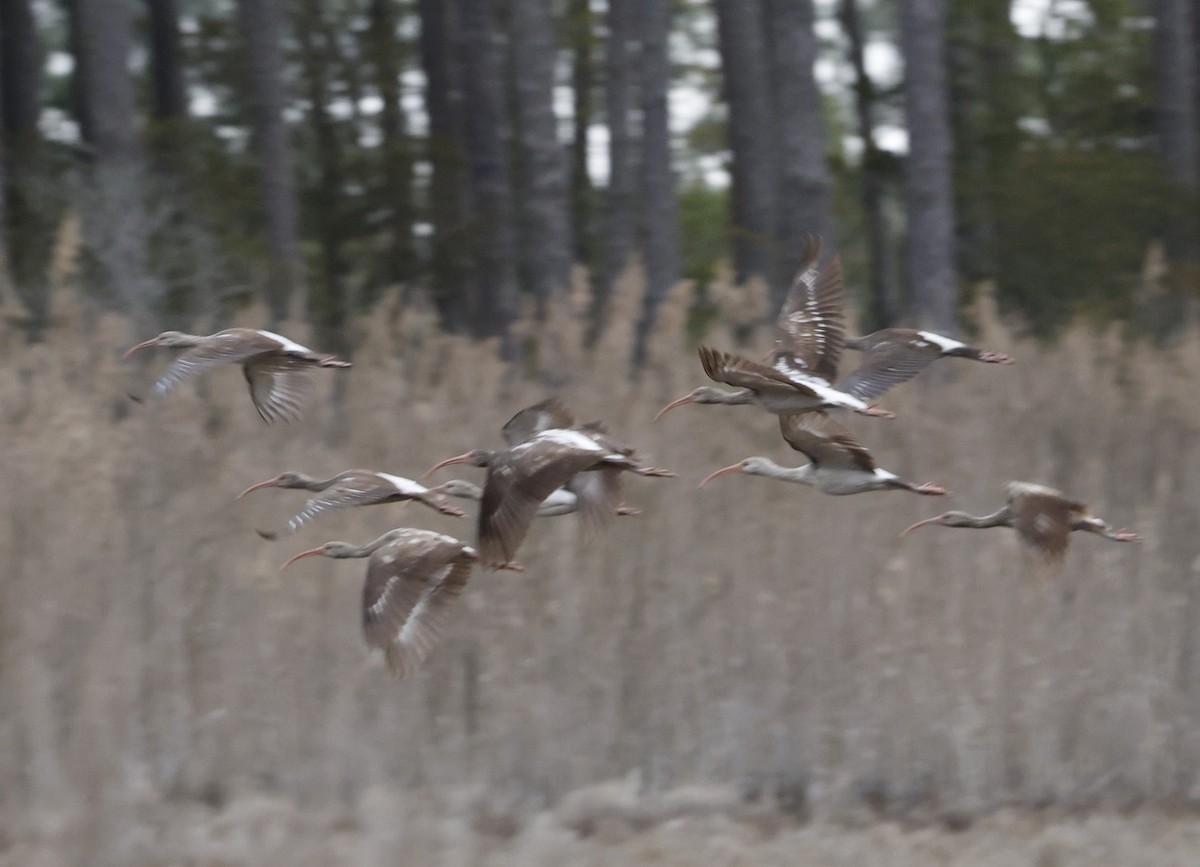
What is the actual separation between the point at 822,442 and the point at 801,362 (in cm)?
40

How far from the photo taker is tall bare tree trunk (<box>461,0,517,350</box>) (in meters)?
10.9

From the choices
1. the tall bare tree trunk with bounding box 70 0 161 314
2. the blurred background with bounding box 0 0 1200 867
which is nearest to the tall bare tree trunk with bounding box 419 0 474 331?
the tall bare tree trunk with bounding box 70 0 161 314

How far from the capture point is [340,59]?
47.7 ft

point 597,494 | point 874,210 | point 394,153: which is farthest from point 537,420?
point 874,210

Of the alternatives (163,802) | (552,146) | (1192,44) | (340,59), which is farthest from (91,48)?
(1192,44)

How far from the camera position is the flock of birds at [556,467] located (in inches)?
111

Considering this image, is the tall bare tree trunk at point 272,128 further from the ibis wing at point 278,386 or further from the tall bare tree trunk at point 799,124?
the ibis wing at point 278,386

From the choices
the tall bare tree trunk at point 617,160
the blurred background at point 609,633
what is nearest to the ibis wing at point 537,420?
the blurred background at point 609,633

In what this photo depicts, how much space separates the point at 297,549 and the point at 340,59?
9086mm

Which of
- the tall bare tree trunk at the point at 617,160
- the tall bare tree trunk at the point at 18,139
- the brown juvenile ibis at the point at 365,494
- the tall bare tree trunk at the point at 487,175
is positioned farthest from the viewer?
the tall bare tree trunk at the point at 617,160

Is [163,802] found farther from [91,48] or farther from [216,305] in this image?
[91,48]

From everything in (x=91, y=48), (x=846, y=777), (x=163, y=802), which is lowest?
(x=846, y=777)

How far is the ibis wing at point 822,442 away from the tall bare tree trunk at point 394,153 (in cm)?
894

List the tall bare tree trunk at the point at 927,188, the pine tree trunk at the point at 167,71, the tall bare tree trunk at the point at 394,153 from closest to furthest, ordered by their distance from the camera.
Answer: the tall bare tree trunk at the point at 927,188 → the tall bare tree trunk at the point at 394,153 → the pine tree trunk at the point at 167,71
